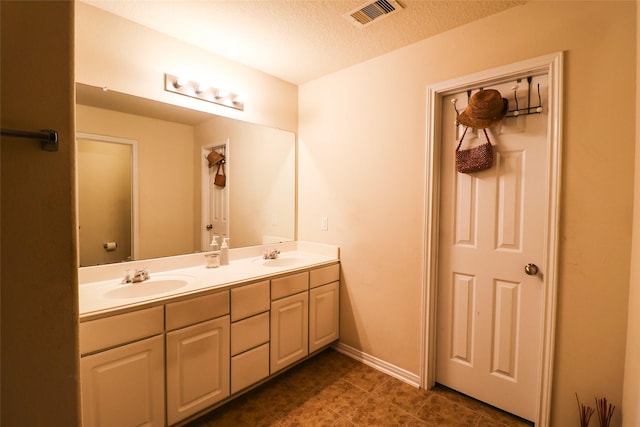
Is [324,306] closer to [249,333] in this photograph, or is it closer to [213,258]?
[249,333]

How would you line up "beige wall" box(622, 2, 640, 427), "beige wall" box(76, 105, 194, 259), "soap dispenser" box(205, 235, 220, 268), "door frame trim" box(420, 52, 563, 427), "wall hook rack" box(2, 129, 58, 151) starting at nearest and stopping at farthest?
"wall hook rack" box(2, 129, 58, 151) < "beige wall" box(622, 2, 640, 427) < "door frame trim" box(420, 52, 563, 427) < "beige wall" box(76, 105, 194, 259) < "soap dispenser" box(205, 235, 220, 268)

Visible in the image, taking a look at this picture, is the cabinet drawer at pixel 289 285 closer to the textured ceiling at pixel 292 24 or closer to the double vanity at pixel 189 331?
the double vanity at pixel 189 331

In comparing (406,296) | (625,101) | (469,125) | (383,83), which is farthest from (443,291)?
(383,83)

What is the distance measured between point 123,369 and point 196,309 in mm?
402

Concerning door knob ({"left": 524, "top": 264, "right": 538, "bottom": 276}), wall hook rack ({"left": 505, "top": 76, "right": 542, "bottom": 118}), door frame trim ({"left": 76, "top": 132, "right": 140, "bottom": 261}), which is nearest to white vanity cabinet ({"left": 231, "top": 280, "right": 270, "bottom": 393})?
door frame trim ({"left": 76, "top": 132, "right": 140, "bottom": 261})

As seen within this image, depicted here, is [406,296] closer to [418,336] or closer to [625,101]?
[418,336]

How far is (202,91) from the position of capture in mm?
2160

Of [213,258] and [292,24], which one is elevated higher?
[292,24]

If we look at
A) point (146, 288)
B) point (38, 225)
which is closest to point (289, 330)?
point (146, 288)

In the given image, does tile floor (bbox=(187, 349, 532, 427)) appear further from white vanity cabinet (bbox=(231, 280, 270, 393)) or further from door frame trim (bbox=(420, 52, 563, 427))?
door frame trim (bbox=(420, 52, 563, 427))

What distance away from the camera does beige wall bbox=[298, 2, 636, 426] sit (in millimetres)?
1451

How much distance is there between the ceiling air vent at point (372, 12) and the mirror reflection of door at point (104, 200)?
1613 millimetres

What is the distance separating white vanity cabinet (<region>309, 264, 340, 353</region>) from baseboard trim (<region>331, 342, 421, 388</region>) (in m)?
0.12

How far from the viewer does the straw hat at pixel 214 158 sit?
235cm
